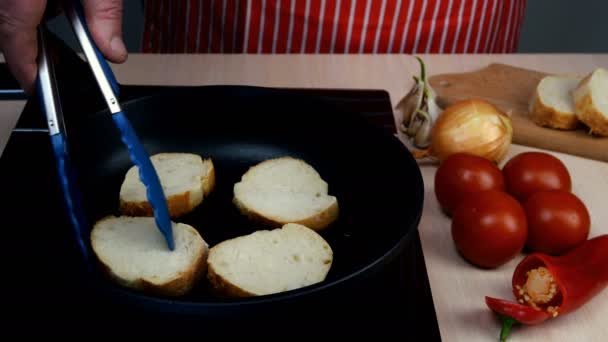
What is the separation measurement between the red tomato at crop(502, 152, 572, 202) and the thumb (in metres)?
0.64

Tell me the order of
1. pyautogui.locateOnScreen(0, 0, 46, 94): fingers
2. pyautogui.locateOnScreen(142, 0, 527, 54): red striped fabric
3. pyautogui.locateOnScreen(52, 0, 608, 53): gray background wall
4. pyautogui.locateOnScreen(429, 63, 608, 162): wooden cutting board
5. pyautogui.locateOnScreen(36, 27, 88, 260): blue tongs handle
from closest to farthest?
1. pyautogui.locateOnScreen(36, 27, 88, 260): blue tongs handle
2. pyautogui.locateOnScreen(0, 0, 46, 94): fingers
3. pyautogui.locateOnScreen(429, 63, 608, 162): wooden cutting board
4. pyautogui.locateOnScreen(142, 0, 527, 54): red striped fabric
5. pyautogui.locateOnScreen(52, 0, 608, 53): gray background wall

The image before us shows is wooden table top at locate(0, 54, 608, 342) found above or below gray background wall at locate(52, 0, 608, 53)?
above

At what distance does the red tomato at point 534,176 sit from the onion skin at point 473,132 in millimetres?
Result: 69

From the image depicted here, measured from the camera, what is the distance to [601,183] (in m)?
1.17

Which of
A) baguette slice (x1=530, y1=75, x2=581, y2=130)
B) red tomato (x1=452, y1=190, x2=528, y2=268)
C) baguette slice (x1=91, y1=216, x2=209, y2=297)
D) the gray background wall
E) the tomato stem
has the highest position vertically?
baguette slice (x1=530, y1=75, x2=581, y2=130)

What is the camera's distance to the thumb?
3.17 feet

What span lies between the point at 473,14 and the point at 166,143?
89 cm

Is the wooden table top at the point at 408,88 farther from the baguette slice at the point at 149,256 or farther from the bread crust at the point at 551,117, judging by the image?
the baguette slice at the point at 149,256

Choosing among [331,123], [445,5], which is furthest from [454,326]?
[445,5]

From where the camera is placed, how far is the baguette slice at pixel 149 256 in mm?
830

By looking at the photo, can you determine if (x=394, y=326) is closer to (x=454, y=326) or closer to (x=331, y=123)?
(x=454, y=326)

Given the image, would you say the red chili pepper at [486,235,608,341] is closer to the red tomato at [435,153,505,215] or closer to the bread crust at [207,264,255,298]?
the red tomato at [435,153,505,215]

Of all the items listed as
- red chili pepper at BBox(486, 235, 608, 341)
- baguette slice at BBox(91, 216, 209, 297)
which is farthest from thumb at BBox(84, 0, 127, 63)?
red chili pepper at BBox(486, 235, 608, 341)

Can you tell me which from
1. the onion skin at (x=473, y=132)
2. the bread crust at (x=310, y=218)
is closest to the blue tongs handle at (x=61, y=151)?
the bread crust at (x=310, y=218)
